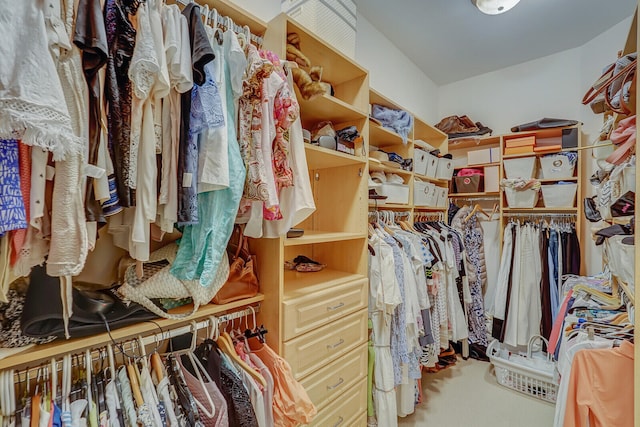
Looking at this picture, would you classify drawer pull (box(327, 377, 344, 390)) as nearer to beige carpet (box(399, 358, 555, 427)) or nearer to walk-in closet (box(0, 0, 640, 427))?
walk-in closet (box(0, 0, 640, 427))

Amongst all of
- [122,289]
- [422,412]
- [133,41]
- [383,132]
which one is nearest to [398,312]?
[422,412]

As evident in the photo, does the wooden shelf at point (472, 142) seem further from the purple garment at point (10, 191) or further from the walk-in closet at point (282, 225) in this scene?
the purple garment at point (10, 191)

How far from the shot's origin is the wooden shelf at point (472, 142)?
2.75 m

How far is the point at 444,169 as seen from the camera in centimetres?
266

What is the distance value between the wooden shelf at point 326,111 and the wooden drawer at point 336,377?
49.7 inches

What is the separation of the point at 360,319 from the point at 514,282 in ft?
5.93

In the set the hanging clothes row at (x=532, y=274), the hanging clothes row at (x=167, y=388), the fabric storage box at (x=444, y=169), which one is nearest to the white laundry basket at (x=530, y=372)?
the hanging clothes row at (x=532, y=274)

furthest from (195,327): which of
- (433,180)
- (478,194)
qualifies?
(478,194)

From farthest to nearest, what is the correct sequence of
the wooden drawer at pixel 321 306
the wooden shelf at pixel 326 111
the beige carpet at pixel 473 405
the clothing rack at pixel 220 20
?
the beige carpet at pixel 473 405 → the wooden shelf at pixel 326 111 → the wooden drawer at pixel 321 306 → the clothing rack at pixel 220 20

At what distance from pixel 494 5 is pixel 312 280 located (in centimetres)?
207

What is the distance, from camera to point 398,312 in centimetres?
175

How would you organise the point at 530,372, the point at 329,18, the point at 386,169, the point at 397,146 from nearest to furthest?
the point at 329,18, the point at 386,169, the point at 530,372, the point at 397,146

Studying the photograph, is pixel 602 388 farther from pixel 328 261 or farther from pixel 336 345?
pixel 328 261

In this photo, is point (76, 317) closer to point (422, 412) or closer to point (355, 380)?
point (355, 380)
